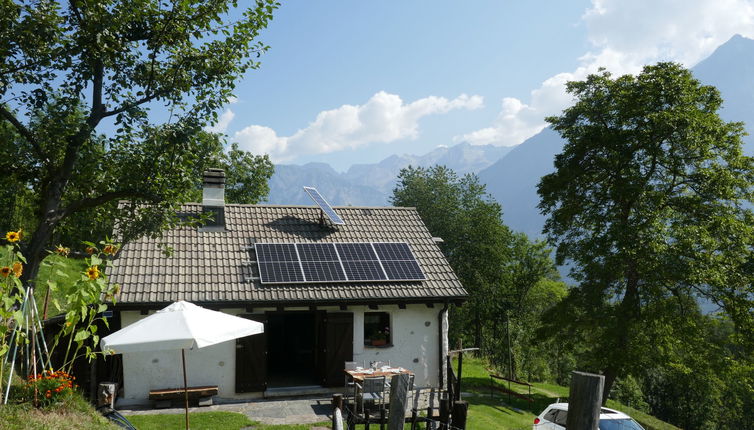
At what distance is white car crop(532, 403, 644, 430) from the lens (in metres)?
11.5

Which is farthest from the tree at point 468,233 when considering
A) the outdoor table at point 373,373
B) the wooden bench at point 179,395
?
the wooden bench at point 179,395

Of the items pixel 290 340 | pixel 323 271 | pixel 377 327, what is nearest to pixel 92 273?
pixel 323 271

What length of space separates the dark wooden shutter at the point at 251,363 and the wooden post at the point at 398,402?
8.37 metres

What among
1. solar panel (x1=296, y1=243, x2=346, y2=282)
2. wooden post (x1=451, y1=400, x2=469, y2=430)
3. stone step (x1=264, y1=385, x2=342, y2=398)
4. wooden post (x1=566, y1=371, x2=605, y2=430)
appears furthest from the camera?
solar panel (x1=296, y1=243, x2=346, y2=282)

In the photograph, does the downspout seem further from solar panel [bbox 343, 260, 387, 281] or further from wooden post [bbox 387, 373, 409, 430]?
wooden post [bbox 387, 373, 409, 430]

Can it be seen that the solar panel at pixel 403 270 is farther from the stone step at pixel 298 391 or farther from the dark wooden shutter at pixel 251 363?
the dark wooden shutter at pixel 251 363

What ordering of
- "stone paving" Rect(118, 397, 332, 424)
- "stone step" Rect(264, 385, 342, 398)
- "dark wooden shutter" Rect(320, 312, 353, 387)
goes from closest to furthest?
"stone paving" Rect(118, 397, 332, 424) < "stone step" Rect(264, 385, 342, 398) < "dark wooden shutter" Rect(320, 312, 353, 387)

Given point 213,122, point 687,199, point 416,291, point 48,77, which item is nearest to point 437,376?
point 416,291

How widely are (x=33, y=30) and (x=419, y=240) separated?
12395 millimetres

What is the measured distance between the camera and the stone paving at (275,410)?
12.0 meters

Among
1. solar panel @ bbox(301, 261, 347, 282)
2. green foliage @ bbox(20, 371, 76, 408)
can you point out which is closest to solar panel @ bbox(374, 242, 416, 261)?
solar panel @ bbox(301, 261, 347, 282)

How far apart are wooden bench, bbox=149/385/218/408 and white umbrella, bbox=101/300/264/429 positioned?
4.53m

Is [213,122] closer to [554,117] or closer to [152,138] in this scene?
[152,138]

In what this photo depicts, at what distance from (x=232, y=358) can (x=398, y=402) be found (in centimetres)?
890
